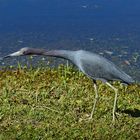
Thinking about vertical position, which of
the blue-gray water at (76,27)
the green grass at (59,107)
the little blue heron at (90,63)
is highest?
the little blue heron at (90,63)

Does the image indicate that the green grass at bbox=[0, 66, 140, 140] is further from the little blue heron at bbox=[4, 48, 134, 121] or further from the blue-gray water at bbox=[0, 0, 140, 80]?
the blue-gray water at bbox=[0, 0, 140, 80]

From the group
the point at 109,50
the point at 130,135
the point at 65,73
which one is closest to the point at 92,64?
the point at 130,135

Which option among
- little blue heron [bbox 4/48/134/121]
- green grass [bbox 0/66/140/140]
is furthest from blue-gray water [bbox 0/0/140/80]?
little blue heron [bbox 4/48/134/121]

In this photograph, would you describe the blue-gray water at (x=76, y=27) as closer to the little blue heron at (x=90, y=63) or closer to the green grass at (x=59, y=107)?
the green grass at (x=59, y=107)

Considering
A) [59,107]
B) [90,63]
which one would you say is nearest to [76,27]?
[59,107]

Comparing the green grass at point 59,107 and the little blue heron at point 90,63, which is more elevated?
the little blue heron at point 90,63

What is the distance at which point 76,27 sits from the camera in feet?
35.8

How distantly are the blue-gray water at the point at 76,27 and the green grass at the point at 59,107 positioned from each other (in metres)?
1.50

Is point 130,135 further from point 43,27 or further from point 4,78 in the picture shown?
point 43,27

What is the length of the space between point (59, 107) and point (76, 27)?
4297 millimetres

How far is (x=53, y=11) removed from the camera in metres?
11.5

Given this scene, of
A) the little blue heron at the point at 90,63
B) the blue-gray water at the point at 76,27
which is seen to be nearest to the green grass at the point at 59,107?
the little blue heron at the point at 90,63

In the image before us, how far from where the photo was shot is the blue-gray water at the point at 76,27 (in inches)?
390

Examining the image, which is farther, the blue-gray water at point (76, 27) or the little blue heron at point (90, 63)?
the blue-gray water at point (76, 27)
